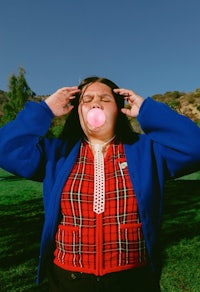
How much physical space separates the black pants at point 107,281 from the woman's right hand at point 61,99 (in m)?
0.98

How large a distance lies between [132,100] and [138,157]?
1.45ft

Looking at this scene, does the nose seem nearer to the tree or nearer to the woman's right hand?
the woman's right hand

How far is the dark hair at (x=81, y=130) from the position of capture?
86.0 inches

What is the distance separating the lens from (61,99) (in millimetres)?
2213

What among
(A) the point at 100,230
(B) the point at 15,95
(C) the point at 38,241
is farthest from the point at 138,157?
(B) the point at 15,95

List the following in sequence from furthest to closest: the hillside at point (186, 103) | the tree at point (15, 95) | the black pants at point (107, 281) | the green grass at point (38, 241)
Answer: the hillside at point (186, 103) → the tree at point (15, 95) → the green grass at point (38, 241) → the black pants at point (107, 281)

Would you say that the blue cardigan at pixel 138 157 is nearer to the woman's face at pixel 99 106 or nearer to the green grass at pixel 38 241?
the woman's face at pixel 99 106

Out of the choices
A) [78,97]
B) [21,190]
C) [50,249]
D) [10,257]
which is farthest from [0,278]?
[21,190]

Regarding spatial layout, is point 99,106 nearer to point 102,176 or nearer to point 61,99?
point 61,99

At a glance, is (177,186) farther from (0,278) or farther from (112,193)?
(112,193)

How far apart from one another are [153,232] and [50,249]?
610 mm

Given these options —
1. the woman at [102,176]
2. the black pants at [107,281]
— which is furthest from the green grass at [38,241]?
the woman at [102,176]

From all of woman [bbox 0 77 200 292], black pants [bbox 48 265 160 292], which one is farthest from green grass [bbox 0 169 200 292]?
woman [bbox 0 77 200 292]

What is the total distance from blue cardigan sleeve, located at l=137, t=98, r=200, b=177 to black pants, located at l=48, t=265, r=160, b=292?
635 millimetres
